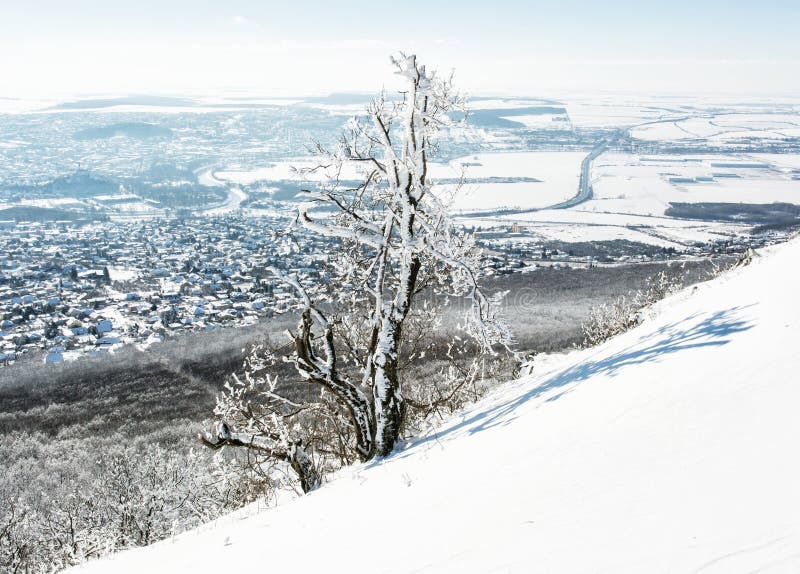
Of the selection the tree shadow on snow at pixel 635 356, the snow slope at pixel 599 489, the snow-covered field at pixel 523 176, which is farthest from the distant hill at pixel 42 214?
the snow slope at pixel 599 489

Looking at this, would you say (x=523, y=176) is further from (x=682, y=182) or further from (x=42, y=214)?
(x=42, y=214)

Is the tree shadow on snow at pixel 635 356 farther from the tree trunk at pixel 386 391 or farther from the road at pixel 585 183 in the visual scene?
A: the road at pixel 585 183

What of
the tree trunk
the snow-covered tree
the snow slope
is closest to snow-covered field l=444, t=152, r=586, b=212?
the snow-covered tree

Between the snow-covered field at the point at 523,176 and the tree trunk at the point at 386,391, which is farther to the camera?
the snow-covered field at the point at 523,176

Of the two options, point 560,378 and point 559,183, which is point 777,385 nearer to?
point 560,378

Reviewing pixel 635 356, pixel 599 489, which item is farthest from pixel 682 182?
pixel 599 489

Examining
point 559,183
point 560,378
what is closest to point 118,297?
point 560,378
